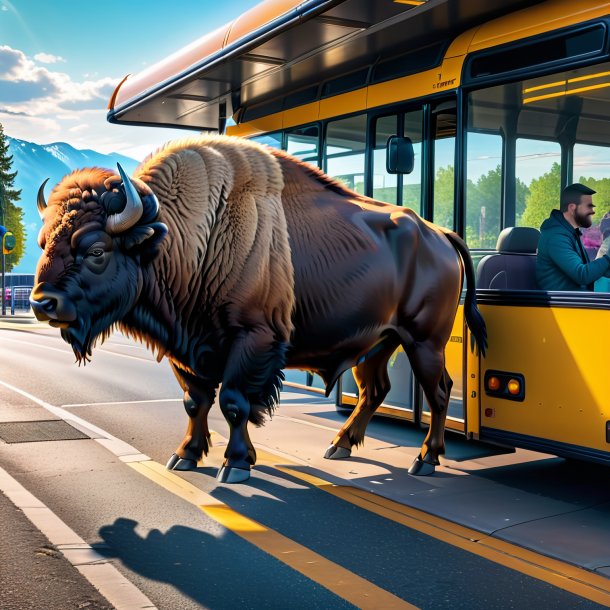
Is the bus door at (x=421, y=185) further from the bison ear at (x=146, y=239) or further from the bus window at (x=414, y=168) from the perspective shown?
the bison ear at (x=146, y=239)

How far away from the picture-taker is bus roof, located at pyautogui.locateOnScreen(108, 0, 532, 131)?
20.8 feet

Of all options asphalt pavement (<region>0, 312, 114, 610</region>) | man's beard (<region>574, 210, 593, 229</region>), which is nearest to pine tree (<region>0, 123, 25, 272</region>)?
man's beard (<region>574, 210, 593, 229</region>)

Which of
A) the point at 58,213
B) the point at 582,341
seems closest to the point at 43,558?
the point at 58,213

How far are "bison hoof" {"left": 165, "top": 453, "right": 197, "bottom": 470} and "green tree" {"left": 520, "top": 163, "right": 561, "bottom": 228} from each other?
2.99 metres

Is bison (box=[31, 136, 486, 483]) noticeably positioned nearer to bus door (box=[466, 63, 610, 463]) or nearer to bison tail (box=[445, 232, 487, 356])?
bison tail (box=[445, 232, 487, 356])

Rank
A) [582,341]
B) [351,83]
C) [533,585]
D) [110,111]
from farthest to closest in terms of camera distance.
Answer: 1. [110,111]
2. [351,83]
3. [582,341]
4. [533,585]

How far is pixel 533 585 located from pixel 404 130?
4274 millimetres

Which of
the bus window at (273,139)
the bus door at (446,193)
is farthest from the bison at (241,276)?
the bus window at (273,139)

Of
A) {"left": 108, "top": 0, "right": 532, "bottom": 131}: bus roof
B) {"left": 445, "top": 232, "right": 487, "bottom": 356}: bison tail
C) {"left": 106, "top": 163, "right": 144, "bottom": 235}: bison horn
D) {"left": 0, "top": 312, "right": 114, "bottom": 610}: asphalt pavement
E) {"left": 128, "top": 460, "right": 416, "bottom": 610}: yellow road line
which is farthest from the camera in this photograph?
{"left": 108, "top": 0, "right": 532, "bottom": 131}: bus roof

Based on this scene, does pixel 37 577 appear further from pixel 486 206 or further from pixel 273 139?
pixel 273 139

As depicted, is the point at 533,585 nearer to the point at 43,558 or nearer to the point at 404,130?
the point at 43,558

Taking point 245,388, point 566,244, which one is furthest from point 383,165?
point 245,388

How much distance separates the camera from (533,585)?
4086 millimetres

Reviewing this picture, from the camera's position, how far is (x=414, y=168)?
7316 mm
